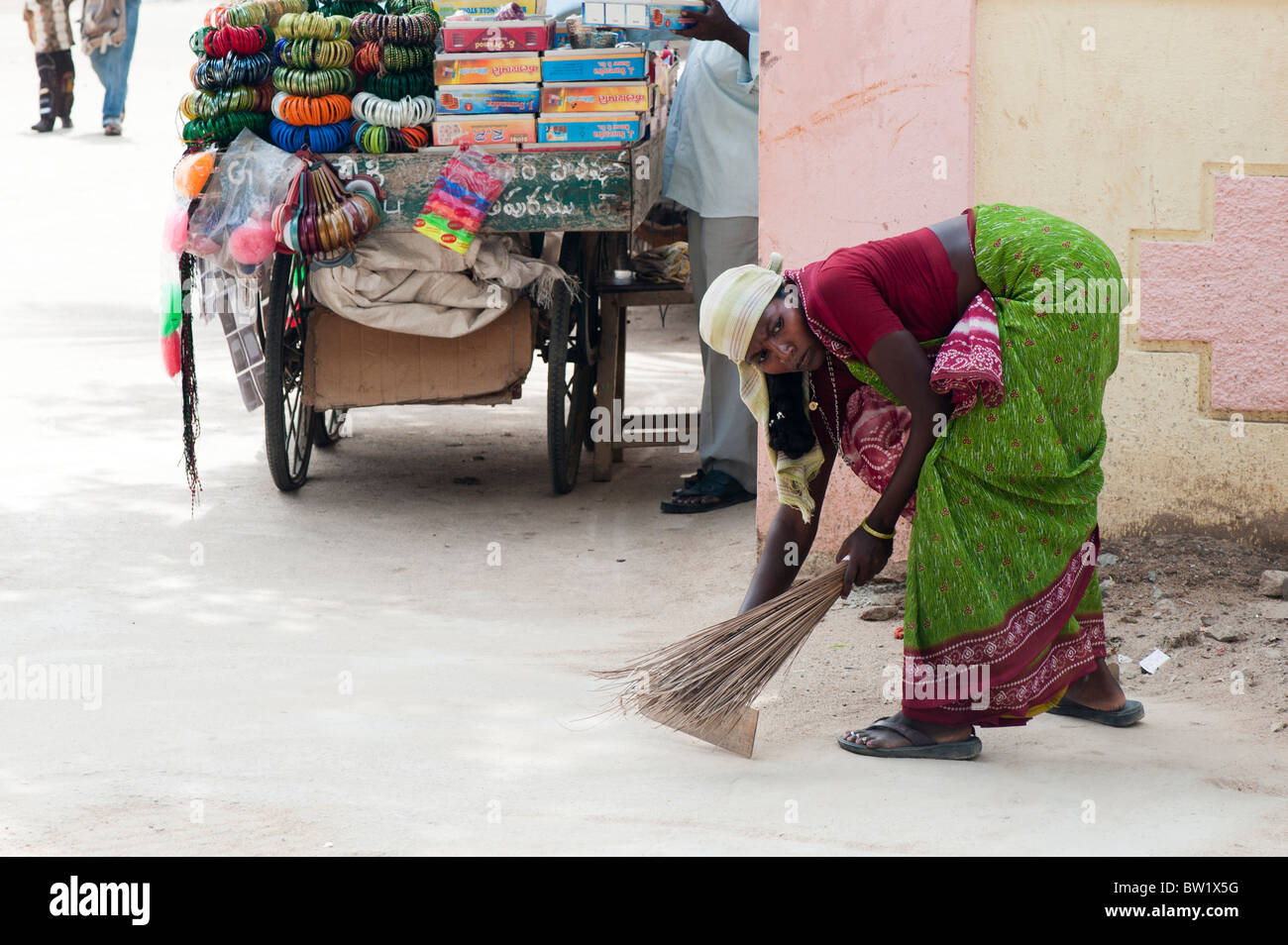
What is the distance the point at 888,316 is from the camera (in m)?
2.86

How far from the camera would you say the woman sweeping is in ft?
9.51

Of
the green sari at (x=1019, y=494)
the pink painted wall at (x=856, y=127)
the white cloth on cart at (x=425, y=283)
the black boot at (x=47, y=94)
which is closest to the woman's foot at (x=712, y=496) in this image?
the white cloth on cart at (x=425, y=283)

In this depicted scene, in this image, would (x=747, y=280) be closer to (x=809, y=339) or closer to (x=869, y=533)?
(x=809, y=339)

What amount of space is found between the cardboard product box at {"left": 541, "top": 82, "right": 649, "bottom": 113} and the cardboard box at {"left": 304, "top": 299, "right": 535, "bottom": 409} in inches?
32.9

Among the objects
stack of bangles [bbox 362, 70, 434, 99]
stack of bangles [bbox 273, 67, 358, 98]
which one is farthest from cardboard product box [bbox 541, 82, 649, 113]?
stack of bangles [bbox 273, 67, 358, 98]

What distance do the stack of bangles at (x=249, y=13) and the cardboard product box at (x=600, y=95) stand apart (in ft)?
3.27

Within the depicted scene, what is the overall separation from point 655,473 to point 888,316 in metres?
3.53

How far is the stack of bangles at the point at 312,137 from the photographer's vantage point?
5215 millimetres

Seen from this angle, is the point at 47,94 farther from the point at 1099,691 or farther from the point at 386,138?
the point at 1099,691

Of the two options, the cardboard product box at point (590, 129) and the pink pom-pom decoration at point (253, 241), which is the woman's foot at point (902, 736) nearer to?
the cardboard product box at point (590, 129)

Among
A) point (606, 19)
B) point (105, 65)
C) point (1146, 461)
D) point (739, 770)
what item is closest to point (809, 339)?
point (739, 770)

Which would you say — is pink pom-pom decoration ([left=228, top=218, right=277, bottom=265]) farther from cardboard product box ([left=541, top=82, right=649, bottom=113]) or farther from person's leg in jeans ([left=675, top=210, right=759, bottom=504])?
person's leg in jeans ([left=675, top=210, right=759, bottom=504])

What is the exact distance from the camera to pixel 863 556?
3.00 metres

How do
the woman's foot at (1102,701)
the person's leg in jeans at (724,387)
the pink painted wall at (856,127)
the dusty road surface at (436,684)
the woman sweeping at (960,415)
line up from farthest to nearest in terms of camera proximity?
1. the person's leg in jeans at (724,387)
2. the pink painted wall at (856,127)
3. the woman's foot at (1102,701)
4. the woman sweeping at (960,415)
5. the dusty road surface at (436,684)
